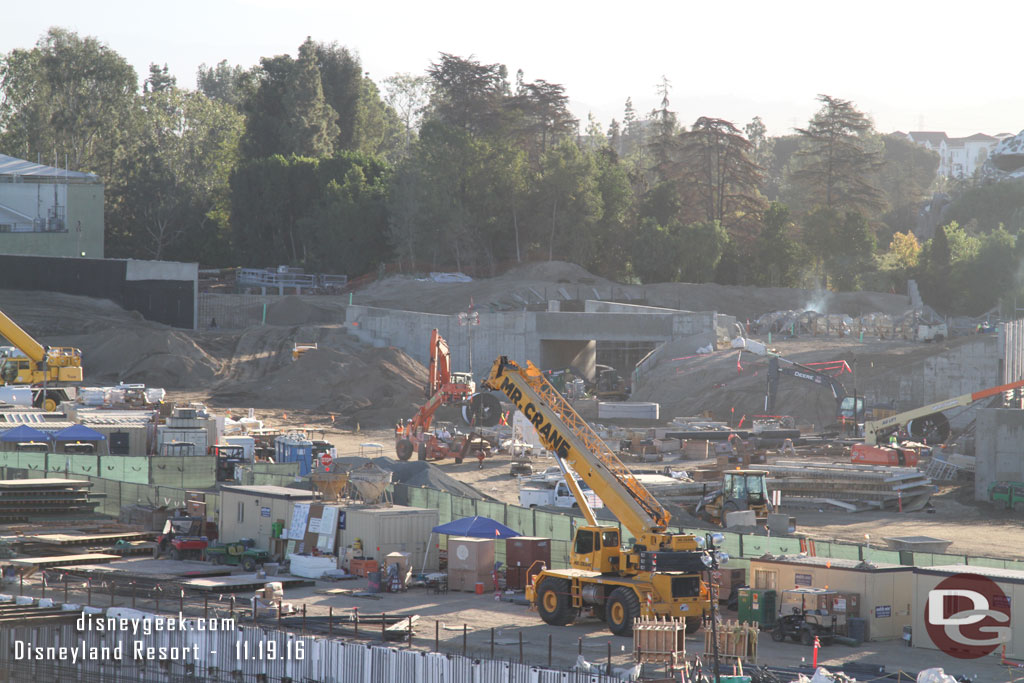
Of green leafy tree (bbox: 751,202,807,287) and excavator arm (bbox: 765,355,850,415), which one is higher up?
green leafy tree (bbox: 751,202,807,287)

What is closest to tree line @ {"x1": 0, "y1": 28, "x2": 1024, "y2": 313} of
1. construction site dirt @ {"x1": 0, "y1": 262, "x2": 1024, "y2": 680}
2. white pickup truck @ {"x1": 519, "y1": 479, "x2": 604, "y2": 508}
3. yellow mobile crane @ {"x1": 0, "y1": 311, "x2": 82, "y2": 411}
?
construction site dirt @ {"x1": 0, "y1": 262, "x2": 1024, "y2": 680}

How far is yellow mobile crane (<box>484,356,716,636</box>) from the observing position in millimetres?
23891

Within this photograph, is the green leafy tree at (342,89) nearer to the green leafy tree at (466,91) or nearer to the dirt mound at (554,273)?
the green leafy tree at (466,91)

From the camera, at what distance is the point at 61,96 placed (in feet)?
351

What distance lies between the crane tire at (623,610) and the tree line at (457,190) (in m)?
72.6

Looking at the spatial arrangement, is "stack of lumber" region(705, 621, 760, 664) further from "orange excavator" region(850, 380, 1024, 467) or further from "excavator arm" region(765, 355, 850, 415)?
"excavator arm" region(765, 355, 850, 415)

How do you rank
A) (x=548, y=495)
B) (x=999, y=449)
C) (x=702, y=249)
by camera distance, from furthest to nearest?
1. (x=702, y=249)
2. (x=999, y=449)
3. (x=548, y=495)

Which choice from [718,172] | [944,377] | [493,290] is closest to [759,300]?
[493,290]

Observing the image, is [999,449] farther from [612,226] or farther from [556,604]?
[612,226]

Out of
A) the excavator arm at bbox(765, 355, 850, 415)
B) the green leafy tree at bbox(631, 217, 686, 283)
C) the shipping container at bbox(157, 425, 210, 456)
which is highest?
the green leafy tree at bbox(631, 217, 686, 283)

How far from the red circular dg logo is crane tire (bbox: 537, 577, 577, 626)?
652 cm

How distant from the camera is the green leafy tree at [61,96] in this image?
10594 centimetres

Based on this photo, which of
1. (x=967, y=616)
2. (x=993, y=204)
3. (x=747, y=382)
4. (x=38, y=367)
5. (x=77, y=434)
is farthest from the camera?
(x=993, y=204)

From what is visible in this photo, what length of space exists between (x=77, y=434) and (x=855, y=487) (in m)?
26.1
